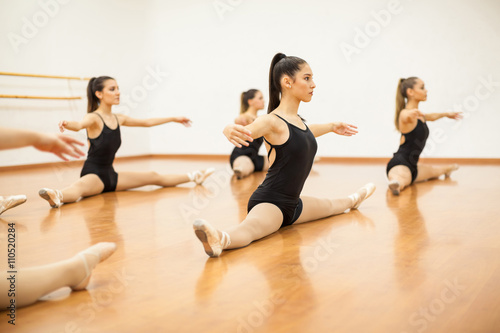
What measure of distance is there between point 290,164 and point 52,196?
1.69 meters

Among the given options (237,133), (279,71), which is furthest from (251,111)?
(237,133)

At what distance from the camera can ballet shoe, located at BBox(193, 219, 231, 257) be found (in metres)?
1.72

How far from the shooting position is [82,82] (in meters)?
6.88

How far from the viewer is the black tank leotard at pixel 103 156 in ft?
12.1

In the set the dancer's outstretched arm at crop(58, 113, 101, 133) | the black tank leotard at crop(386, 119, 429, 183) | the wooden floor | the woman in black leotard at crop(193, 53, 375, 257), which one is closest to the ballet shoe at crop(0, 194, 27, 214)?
the wooden floor

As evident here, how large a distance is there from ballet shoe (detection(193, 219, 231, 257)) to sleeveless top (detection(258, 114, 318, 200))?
45 centimetres

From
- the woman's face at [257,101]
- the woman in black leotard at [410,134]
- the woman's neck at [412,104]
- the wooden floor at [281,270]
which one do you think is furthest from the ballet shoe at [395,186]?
the woman's face at [257,101]

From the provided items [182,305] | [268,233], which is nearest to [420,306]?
[182,305]

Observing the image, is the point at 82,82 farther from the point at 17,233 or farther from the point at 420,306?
the point at 420,306

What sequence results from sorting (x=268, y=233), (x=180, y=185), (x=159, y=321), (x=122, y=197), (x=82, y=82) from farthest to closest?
(x=82, y=82) → (x=180, y=185) → (x=122, y=197) → (x=268, y=233) → (x=159, y=321)

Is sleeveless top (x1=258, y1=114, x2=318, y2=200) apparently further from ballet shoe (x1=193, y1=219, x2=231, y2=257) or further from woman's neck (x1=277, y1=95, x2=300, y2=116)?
ballet shoe (x1=193, y1=219, x2=231, y2=257)

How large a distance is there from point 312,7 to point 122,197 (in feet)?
13.6

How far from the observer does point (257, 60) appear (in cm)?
702

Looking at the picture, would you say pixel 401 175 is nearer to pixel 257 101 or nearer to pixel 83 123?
pixel 257 101
